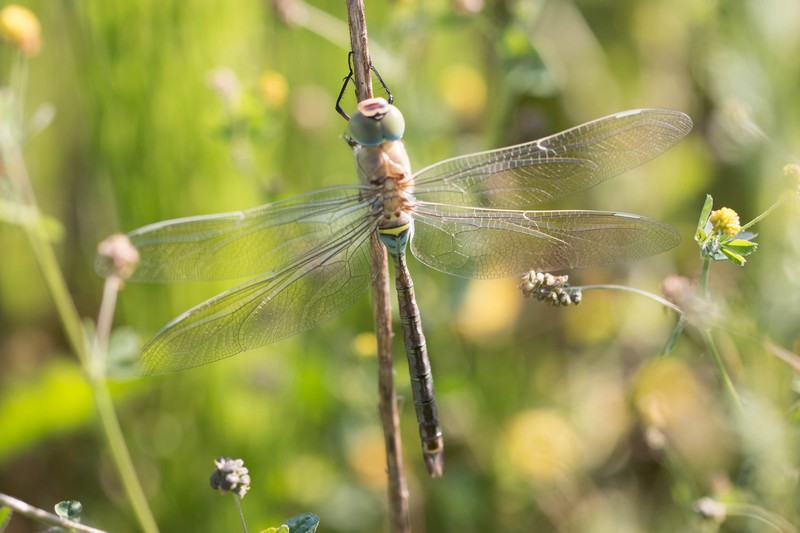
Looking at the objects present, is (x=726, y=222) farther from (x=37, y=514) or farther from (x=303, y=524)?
(x=37, y=514)

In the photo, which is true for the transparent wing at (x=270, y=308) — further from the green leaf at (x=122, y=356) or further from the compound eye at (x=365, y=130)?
the green leaf at (x=122, y=356)

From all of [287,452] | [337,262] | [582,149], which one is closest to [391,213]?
[337,262]

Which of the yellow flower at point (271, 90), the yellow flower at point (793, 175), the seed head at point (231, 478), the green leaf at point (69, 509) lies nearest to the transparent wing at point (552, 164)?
the yellow flower at point (793, 175)


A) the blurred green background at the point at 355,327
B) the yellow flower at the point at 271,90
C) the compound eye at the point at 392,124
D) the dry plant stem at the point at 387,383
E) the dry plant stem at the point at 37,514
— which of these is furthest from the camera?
the blurred green background at the point at 355,327

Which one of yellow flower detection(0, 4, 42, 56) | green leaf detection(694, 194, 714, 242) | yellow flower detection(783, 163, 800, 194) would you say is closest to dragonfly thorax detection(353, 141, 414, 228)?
green leaf detection(694, 194, 714, 242)

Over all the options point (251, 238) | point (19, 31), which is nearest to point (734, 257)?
point (251, 238)

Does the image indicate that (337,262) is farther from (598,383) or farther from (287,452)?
(598,383)
